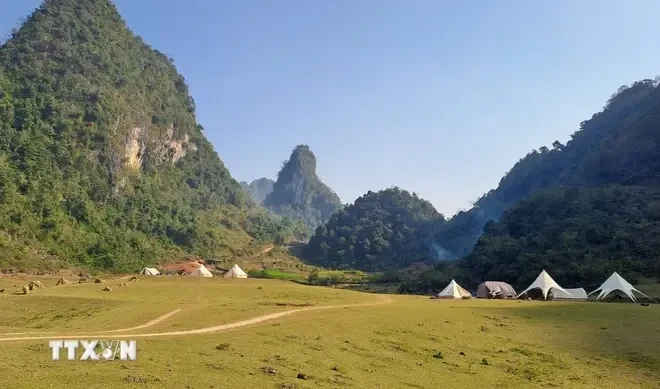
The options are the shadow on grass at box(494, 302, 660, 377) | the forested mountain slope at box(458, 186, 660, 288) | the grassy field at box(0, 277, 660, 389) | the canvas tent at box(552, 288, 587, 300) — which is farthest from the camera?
the forested mountain slope at box(458, 186, 660, 288)

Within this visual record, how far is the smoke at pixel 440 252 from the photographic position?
143 meters

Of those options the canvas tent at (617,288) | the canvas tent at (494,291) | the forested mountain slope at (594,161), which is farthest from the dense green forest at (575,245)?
the forested mountain slope at (594,161)

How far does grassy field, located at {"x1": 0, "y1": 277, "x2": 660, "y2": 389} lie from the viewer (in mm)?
13367

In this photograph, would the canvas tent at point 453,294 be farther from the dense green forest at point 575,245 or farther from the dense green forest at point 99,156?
the dense green forest at point 99,156

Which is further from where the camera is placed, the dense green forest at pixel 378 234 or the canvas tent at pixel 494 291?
the dense green forest at pixel 378 234

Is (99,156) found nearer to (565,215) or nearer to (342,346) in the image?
(565,215)

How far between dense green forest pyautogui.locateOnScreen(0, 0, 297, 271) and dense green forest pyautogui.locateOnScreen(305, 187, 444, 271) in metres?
14.8

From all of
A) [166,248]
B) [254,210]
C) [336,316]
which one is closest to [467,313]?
[336,316]

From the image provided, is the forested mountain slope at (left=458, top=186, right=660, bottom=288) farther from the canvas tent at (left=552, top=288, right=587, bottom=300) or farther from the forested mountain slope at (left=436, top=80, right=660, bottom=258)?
the forested mountain slope at (left=436, top=80, right=660, bottom=258)

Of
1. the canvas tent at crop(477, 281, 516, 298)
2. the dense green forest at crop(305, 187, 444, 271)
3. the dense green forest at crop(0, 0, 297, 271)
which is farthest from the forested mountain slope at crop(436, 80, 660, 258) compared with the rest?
the canvas tent at crop(477, 281, 516, 298)

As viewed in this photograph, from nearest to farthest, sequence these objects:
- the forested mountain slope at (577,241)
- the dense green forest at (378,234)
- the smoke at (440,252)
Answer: the forested mountain slope at (577,241)
the dense green forest at (378,234)
the smoke at (440,252)

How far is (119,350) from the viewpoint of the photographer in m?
14.9

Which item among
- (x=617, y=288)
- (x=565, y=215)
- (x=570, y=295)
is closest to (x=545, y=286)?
(x=570, y=295)

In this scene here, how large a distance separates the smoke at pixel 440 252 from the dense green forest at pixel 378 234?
3.84 ft
